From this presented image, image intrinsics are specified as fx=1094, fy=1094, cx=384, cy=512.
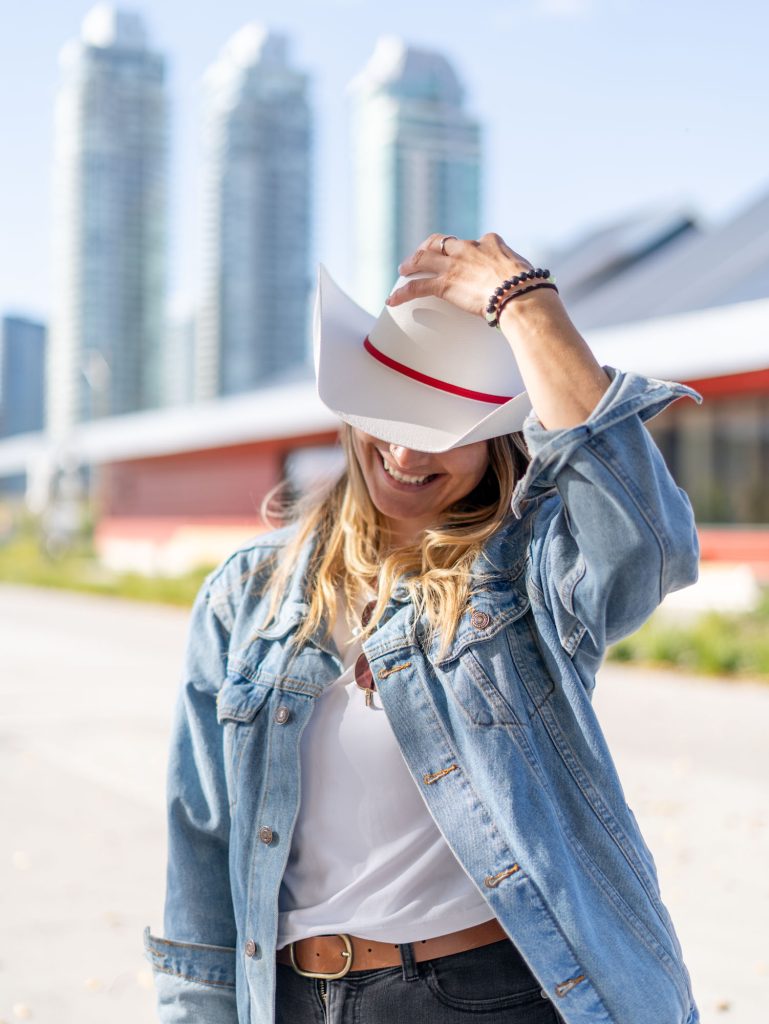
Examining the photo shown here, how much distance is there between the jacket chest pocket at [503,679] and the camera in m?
1.54

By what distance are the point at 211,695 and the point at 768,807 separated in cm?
488

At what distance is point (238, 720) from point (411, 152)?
3104cm

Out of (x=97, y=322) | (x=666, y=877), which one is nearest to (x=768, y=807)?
(x=666, y=877)

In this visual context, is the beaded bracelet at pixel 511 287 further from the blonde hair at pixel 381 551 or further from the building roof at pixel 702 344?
the building roof at pixel 702 344

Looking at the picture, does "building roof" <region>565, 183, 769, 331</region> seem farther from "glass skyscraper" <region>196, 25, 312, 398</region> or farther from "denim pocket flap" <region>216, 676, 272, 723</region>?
"glass skyscraper" <region>196, 25, 312, 398</region>

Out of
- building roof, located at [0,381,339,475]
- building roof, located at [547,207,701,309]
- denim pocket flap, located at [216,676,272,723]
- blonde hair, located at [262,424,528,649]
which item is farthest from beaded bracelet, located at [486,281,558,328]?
building roof, located at [547,207,701,309]

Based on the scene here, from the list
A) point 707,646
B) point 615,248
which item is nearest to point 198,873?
point 707,646

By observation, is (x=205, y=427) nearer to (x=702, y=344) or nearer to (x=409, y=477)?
(x=702, y=344)

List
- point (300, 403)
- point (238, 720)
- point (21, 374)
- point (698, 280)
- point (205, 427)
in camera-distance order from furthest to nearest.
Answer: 1. point (21, 374)
2. point (205, 427)
3. point (300, 403)
4. point (698, 280)
5. point (238, 720)

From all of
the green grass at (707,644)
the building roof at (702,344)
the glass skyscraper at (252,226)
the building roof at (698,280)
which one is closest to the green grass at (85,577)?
the building roof at (702,344)

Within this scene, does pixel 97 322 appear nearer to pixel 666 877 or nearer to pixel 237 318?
pixel 237 318

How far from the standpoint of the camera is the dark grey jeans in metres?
1.56

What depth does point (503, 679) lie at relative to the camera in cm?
155

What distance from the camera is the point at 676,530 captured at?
140 cm
